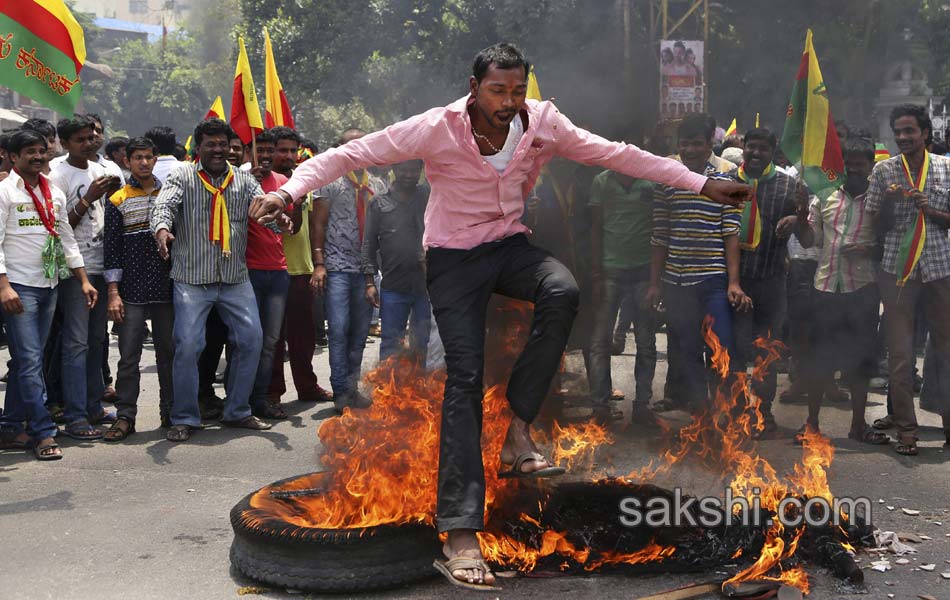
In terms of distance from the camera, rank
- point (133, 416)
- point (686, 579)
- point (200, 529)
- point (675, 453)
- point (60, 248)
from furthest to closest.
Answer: point (133, 416)
point (60, 248)
point (675, 453)
point (200, 529)
point (686, 579)

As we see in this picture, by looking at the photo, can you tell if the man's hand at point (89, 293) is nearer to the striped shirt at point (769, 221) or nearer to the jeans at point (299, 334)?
the jeans at point (299, 334)

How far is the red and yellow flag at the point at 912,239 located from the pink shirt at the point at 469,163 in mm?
2866

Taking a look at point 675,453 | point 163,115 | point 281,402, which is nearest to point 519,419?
point 675,453

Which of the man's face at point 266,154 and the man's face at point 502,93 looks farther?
the man's face at point 266,154

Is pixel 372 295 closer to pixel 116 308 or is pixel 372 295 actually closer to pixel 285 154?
pixel 285 154

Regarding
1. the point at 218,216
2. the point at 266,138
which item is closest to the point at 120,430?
the point at 218,216

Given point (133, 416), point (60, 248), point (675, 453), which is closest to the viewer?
point (675, 453)

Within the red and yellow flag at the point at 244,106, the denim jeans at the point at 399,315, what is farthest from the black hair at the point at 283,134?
the denim jeans at the point at 399,315

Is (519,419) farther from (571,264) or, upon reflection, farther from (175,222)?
(175,222)

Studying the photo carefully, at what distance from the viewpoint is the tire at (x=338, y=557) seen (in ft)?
14.2

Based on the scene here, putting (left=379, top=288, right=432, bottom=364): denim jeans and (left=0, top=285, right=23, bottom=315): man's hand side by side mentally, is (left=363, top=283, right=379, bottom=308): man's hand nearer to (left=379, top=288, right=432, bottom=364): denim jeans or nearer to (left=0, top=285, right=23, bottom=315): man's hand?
(left=379, top=288, right=432, bottom=364): denim jeans

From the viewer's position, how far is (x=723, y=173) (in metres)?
7.30

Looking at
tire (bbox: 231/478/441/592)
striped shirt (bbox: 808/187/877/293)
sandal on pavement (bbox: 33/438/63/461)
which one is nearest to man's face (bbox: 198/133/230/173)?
sandal on pavement (bbox: 33/438/63/461)

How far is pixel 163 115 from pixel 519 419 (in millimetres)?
77334
